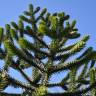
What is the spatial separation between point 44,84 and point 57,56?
2.64 ft

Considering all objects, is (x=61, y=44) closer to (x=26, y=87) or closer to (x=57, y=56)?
(x=57, y=56)

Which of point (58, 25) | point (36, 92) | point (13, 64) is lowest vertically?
point (36, 92)

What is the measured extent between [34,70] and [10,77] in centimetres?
139

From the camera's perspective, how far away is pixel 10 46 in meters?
8.07

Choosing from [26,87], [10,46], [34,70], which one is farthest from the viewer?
[34,70]

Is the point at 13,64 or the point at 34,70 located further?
the point at 34,70

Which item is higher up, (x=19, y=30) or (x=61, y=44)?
(x=19, y=30)

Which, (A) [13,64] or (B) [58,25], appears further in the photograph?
(A) [13,64]

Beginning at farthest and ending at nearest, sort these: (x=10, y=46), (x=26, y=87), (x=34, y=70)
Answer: (x=34, y=70) < (x=26, y=87) < (x=10, y=46)

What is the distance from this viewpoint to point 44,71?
8.59 meters

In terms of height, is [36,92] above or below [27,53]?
below

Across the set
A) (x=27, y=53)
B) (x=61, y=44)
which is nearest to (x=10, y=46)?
(x=27, y=53)

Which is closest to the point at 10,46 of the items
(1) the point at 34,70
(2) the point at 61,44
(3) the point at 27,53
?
(3) the point at 27,53

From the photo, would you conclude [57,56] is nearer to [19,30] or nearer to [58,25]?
[58,25]
